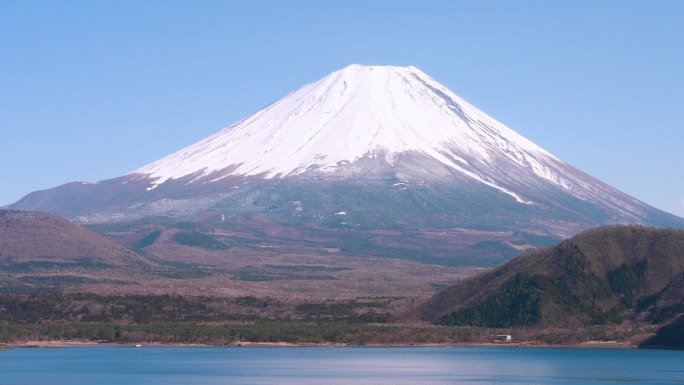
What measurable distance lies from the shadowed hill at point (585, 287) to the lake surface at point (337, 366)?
10321 millimetres

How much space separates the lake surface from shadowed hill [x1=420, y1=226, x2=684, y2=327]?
Answer: 1032 centimetres

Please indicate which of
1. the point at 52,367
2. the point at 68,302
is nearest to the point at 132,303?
the point at 68,302

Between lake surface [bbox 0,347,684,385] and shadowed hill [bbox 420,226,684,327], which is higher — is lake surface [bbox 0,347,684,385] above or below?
below

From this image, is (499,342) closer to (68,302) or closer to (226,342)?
(226,342)

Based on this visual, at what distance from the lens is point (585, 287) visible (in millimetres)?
119312

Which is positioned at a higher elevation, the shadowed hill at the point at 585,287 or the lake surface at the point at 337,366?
the shadowed hill at the point at 585,287

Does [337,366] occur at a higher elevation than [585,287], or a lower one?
lower

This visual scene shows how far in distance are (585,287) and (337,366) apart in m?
37.2

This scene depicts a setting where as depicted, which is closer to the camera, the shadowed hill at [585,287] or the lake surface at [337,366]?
the lake surface at [337,366]

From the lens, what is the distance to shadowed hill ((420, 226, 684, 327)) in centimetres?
11606

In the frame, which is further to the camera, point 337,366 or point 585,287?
point 585,287

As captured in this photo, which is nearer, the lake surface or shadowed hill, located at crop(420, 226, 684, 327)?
the lake surface

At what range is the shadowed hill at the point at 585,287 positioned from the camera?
116m

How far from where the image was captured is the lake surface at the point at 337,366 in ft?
258
